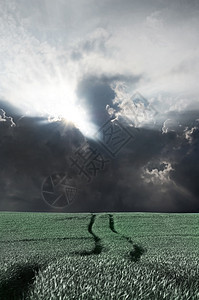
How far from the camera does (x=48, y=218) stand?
34.7 metres

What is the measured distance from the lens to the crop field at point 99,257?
273 inches

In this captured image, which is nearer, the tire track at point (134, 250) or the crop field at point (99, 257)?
the crop field at point (99, 257)

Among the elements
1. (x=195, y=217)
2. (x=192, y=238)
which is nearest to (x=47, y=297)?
(x=192, y=238)

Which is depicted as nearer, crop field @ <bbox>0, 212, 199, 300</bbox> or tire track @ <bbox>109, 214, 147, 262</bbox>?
crop field @ <bbox>0, 212, 199, 300</bbox>

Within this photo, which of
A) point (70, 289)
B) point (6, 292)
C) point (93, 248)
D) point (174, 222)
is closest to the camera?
point (70, 289)

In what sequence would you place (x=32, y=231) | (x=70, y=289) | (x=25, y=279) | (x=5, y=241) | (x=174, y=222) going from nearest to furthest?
(x=70, y=289), (x=25, y=279), (x=5, y=241), (x=32, y=231), (x=174, y=222)

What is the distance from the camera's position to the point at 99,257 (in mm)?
12531

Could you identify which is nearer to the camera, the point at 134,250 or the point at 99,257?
the point at 99,257

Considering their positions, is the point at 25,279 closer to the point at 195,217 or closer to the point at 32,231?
the point at 32,231

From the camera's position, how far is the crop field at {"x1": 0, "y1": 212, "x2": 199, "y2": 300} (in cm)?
693

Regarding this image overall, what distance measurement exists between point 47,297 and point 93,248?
42.9 ft

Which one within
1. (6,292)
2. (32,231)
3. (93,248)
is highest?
(32,231)

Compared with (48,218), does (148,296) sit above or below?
below

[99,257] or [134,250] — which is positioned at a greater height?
[134,250]
